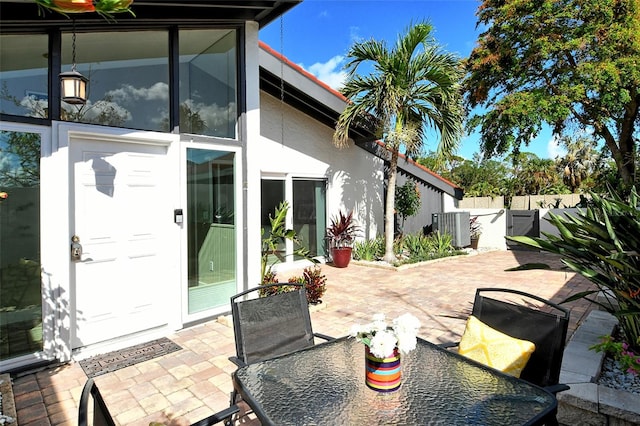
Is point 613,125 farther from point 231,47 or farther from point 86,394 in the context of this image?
point 86,394

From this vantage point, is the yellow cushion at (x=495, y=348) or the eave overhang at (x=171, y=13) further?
the eave overhang at (x=171, y=13)

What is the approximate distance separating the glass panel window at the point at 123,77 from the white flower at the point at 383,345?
13.2 feet

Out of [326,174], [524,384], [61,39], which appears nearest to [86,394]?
[524,384]

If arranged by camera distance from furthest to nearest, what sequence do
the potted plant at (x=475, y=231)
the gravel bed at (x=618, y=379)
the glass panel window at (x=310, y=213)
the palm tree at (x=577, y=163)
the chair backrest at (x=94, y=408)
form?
the palm tree at (x=577, y=163), the potted plant at (x=475, y=231), the glass panel window at (x=310, y=213), the gravel bed at (x=618, y=379), the chair backrest at (x=94, y=408)

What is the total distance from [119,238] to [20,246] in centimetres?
92

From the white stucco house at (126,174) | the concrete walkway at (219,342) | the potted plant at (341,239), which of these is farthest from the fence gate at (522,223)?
the white stucco house at (126,174)

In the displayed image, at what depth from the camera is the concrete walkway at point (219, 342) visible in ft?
9.89

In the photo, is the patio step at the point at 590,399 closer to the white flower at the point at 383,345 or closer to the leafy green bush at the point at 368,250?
the white flower at the point at 383,345

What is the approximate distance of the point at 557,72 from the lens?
10.4 meters


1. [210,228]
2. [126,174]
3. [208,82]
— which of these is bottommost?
[210,228]

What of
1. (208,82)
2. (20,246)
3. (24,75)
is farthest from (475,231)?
(24,75)

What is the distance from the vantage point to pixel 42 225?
3760mm

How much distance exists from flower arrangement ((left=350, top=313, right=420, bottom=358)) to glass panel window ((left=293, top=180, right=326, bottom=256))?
23.9ft

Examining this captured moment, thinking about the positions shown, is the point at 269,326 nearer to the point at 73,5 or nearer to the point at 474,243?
the point at 73,5
